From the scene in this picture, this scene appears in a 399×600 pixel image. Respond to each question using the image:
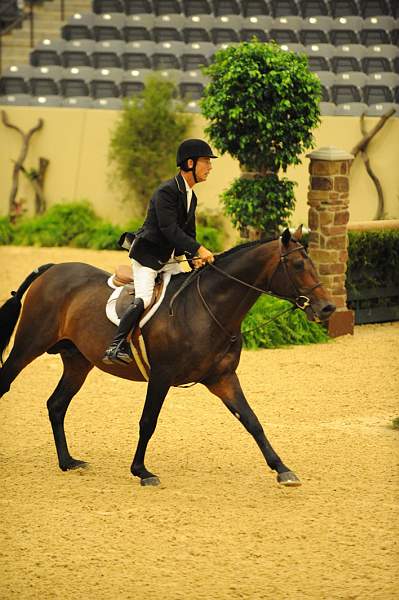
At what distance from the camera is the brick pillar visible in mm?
13438

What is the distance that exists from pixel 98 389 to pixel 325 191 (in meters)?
3.96

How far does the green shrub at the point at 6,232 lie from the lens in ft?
65.4

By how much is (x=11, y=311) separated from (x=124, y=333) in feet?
4.25

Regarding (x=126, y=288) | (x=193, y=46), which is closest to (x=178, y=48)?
(x=193, y=46)

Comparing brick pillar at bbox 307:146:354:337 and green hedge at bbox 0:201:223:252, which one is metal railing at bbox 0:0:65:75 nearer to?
green hedge at bbox 0:201:223:252

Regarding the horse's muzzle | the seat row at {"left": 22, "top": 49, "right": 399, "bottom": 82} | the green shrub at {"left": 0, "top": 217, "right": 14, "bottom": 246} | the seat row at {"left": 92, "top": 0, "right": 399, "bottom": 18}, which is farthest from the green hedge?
the horse's muzzle

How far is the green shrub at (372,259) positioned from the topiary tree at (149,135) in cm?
595

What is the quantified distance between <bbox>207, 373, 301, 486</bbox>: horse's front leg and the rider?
0.69 meters

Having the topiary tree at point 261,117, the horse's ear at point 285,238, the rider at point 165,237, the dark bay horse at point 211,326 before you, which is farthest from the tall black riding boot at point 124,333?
the topiary tree at point 261,117

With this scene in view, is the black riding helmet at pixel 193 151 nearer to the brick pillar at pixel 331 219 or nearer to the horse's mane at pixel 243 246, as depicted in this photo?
the horse's mane at pixel 243 246

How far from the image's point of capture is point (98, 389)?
11148 mm

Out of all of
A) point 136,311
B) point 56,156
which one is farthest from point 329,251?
point 56,156

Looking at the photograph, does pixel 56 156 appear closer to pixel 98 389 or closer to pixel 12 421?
pixel 98 389

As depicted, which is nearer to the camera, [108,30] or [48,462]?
[48,462]
